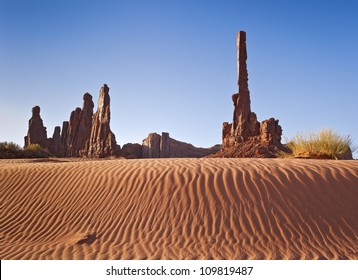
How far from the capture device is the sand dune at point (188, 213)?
17.7 ft

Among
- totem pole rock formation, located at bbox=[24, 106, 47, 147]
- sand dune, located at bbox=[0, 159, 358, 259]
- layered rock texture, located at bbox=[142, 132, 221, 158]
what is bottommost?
sand dune, located at bbox=[0, 159, 358, 259]

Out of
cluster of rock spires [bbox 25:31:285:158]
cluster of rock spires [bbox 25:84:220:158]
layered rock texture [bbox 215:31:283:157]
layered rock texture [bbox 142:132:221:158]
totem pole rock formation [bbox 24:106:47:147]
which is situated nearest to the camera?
layered rock texture [bbox 215:31:283:157]

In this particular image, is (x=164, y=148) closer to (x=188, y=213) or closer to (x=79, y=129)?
(x=79, y=129)

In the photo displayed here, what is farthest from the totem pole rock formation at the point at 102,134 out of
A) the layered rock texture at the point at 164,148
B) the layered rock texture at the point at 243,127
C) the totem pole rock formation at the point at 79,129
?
the layered rock texture at the point at 243,127

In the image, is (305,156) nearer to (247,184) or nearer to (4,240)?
(247,184)

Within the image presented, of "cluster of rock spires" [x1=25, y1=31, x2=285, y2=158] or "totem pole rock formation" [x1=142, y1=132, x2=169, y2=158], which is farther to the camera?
"totem pole rock formation" [x1=142, y1=132, x2=169, y2=158]

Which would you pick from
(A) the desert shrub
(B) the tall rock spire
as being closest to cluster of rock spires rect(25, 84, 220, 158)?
(B) the tall rock spire

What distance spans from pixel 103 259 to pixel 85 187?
124 inches

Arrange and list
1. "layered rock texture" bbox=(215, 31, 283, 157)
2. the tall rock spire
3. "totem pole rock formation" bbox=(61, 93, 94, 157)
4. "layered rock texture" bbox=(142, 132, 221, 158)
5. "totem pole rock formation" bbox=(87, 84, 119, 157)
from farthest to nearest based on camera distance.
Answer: "totem pole rock formation" bbox=(61, 93, 94, 157) → "layered rock texture" bbox=(142, 132, 221, 158) → "totem pole rock formation" bbox=(87, 84, 119, 157) → the tall rock spire → "layered rock texture" bbox=(215, 31, 283, 157)

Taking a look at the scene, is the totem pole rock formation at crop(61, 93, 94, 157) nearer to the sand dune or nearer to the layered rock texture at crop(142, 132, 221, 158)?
the layered rock texture at crop(142, 132, 221, 158)

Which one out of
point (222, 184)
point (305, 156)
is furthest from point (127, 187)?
point (305, 156)

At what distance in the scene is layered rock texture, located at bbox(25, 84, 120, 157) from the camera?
46438 millimetres

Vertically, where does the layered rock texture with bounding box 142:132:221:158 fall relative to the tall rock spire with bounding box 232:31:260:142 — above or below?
below

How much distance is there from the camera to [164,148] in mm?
56125
